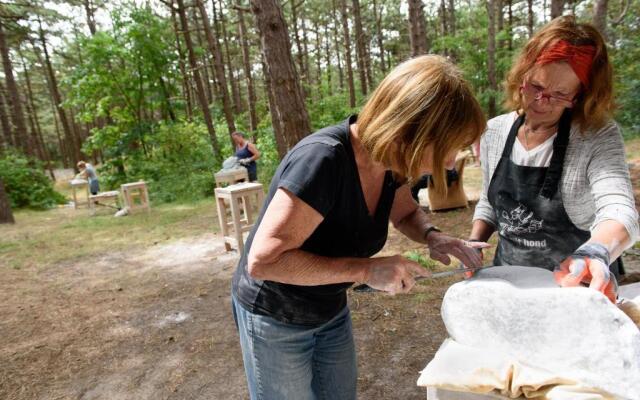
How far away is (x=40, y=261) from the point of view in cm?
548

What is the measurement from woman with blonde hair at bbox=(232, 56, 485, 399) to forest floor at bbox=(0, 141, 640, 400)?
1.26 m

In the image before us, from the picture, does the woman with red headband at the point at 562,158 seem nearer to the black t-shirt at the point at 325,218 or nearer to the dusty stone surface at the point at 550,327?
the dusty stone surface at the point at 550,327

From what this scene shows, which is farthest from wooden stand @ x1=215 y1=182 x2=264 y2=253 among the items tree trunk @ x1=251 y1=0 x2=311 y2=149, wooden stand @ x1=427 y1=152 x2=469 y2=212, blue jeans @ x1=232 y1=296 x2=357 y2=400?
blue jeans @ x1=232 y1=296 x2=357 y2=400

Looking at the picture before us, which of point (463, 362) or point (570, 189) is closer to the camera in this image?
point (463, 362)

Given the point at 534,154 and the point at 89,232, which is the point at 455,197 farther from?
the point at 89,232

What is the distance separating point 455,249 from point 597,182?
0.48m

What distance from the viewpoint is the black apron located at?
1337 mm

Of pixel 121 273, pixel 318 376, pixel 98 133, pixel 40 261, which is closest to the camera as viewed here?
pixel 318 376

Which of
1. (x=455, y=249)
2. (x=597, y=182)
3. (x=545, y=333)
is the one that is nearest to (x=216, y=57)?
(x=455, y=249)

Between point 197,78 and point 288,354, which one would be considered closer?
point 288,354

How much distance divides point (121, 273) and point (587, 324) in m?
4.91

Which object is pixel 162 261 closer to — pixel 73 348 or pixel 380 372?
pixel 73 348

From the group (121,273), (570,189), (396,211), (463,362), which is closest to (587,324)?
(463,362)

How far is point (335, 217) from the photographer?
1060mm
